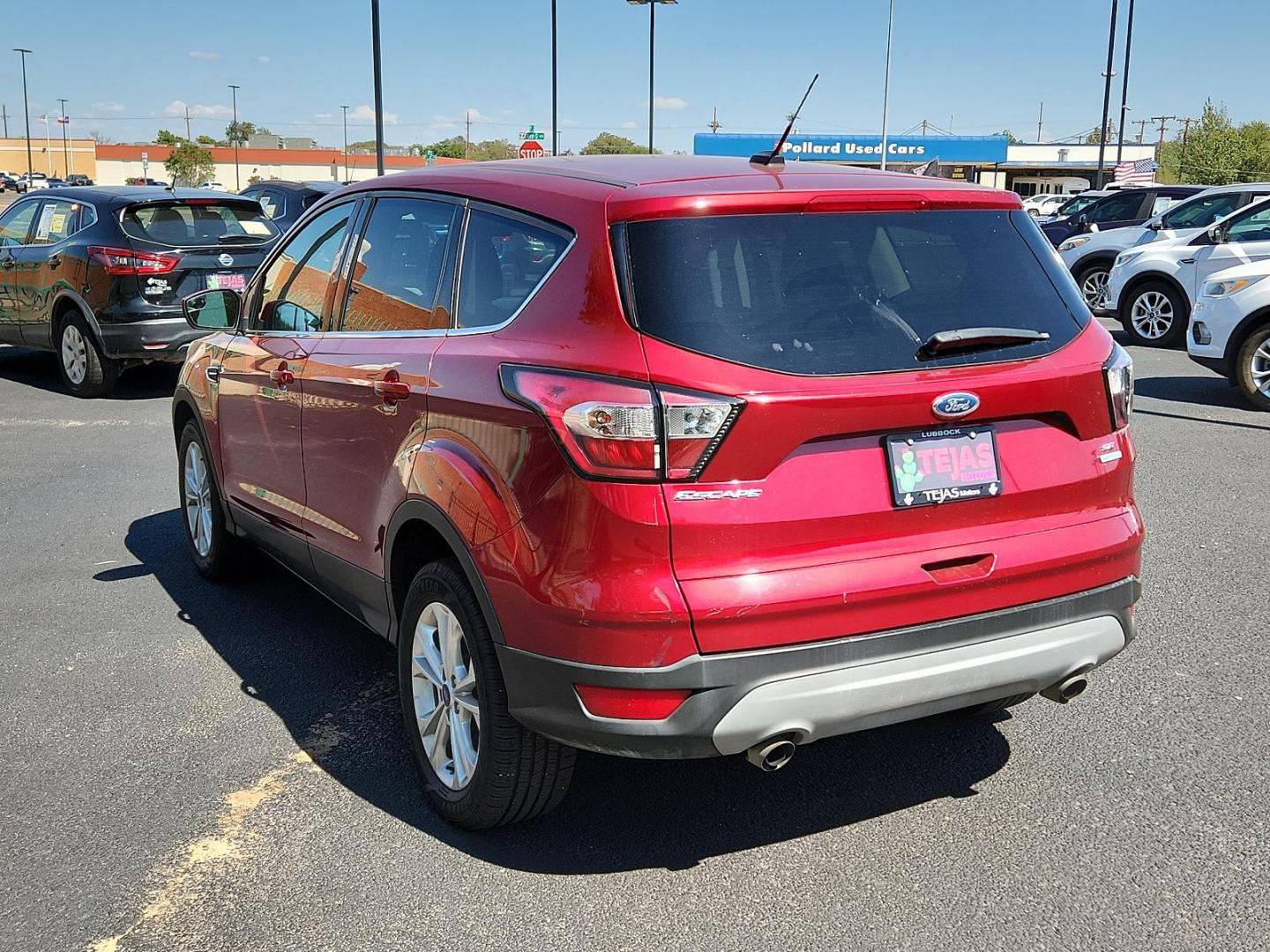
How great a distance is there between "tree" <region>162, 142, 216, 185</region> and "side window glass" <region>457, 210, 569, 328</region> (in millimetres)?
84051

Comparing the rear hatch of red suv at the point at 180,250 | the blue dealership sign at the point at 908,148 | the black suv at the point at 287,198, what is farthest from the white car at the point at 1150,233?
the blue dealership sign at the point at 908,148

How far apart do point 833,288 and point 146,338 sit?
365 inches

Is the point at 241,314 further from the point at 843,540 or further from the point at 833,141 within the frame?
the point at 833,141

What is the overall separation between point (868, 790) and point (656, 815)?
26.1 inches

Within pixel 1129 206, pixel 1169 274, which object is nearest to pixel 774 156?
pixel 1169 274

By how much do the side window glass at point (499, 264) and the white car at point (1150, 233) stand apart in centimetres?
1400

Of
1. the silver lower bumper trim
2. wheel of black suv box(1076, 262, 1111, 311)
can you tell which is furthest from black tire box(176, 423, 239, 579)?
wheel of black suv box(1076, 262, 1111, 311)

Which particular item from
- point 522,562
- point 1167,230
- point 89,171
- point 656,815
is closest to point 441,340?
point 522,562

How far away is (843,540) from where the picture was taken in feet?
9.87

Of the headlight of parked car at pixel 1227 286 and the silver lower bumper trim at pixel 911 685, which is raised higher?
the headlight of parked car at pixel 1227 286

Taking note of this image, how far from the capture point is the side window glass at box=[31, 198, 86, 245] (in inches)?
453

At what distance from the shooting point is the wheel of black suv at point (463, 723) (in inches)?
129

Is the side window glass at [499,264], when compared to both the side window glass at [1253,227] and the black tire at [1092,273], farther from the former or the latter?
the black tire at [1092,273]

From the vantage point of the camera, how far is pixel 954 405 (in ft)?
10.1
